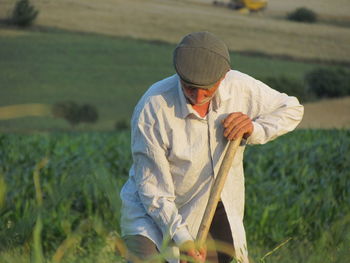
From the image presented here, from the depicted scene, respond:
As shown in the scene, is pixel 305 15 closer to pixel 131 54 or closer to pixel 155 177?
pixel 131 54

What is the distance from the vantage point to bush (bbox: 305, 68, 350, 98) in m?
20.2

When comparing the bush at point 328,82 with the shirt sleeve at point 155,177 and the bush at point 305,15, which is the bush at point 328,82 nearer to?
the bush at point 305,15

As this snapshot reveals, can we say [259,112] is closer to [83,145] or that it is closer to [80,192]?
[80,192]

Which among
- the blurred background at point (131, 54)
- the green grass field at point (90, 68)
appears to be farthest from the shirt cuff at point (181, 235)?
the green grass field at point (90, 68)

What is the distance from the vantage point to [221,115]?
4.43 metres

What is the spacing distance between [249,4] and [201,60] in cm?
1667

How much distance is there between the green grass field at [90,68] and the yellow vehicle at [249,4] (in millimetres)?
1003

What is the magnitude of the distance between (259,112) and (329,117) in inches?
539

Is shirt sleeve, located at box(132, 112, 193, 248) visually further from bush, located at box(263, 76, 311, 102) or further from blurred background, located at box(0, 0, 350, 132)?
bush, located at box(263, 76, 311, 102)

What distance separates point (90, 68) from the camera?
19500mm

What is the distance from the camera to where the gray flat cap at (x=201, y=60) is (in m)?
4.12

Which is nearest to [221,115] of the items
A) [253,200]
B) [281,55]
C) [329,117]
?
[253,200]

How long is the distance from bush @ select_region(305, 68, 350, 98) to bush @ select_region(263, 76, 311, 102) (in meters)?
0.26

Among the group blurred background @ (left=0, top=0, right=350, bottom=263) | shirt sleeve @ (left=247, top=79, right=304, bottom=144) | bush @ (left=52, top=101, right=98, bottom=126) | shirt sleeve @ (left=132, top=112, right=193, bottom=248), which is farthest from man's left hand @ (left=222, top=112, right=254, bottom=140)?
bush @ (left=52, top=101, right=98, bottom=126)
